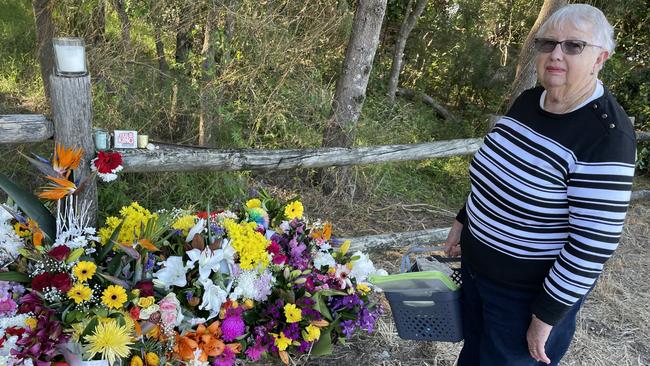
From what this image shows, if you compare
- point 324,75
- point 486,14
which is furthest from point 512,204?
point 486,14

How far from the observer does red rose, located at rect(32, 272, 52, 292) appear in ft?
→ 6.08

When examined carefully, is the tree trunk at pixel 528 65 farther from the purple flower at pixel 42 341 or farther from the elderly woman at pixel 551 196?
the purple flower at pixel 42 341

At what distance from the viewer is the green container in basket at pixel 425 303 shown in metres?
1.97

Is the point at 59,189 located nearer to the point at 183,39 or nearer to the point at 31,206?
the point at 31,206

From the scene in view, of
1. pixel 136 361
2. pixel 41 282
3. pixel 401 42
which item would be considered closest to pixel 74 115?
pixel 41 282

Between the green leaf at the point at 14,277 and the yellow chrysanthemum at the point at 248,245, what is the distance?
0.79m

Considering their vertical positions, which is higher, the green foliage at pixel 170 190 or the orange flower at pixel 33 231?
the orange flower at pixel 33 231

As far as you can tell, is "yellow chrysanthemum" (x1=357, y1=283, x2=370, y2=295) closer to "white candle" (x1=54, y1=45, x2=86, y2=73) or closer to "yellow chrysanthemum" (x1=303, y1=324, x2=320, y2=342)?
"yellow chrysanthemum" (x1=303, y1=324, x2=320, y2=342)

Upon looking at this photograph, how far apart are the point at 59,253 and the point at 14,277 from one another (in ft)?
0.63

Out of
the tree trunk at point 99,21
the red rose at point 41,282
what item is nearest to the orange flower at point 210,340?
the red rose at point 41,282

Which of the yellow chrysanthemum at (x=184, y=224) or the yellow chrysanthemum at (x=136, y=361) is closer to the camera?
the yellow chrysanthemum at (x=136, y=361)

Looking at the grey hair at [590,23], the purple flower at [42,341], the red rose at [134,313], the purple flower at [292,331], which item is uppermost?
the grey hair at [590,23]

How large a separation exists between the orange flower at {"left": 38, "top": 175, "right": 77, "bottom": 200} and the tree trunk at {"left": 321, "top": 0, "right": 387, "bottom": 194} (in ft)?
8.32

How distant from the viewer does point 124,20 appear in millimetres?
3838
